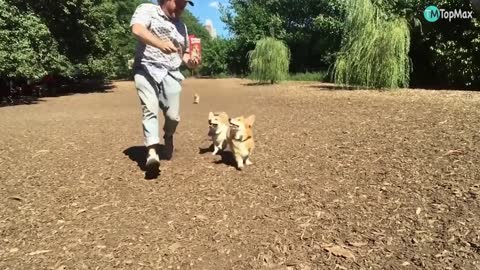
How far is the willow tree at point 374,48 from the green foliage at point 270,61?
222 inches

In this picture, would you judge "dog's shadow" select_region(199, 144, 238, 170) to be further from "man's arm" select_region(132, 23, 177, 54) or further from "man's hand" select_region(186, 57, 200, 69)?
"man's arm" select_region(132, 23, 177, 54)

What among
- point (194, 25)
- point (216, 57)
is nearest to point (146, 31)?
point (216, 57)

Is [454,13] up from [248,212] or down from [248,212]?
up

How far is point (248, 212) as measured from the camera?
3758 mm

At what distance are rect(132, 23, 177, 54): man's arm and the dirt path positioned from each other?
49.7 inches

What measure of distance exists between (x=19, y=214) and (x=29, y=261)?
87 centimetres

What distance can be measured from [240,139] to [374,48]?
8773 millimetres

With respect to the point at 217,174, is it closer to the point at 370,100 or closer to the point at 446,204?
the point at 446,204

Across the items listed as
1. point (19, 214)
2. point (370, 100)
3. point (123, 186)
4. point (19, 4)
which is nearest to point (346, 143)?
point (123, 186)

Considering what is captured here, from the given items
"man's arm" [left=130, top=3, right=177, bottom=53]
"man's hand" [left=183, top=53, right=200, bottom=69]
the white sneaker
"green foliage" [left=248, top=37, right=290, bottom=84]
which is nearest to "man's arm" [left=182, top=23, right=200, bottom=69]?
"man's hand" [left=183, top=53, right=200, bottom=69]

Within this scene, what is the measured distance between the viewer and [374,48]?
40.7 feet

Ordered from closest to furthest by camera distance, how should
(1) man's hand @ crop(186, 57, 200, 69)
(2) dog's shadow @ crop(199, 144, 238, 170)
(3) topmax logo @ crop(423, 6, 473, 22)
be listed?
(1) man's hand @ crop(186, 57, 200, 69) < (2) dog's shadow @ crop(199, 144, 238, 170) < (3) topmax logo @ crop(423, 6, 473, 22)

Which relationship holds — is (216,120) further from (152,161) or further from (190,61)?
(152,161)

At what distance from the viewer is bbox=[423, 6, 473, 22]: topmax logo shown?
15102 mm
